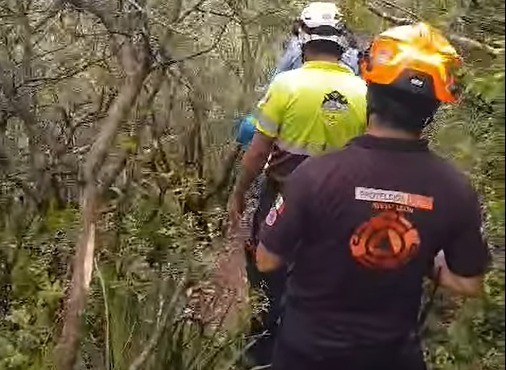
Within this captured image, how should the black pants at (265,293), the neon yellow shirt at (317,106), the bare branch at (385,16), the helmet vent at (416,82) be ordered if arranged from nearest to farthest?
the helmet vent at (416,82), the neon yellow shirt at (317,106), the black pants at (265,293), the bare branch at (385,16)

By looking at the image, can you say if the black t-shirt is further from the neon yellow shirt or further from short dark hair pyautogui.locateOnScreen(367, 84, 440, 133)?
the neon yellow shirt

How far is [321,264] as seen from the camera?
2.69 m

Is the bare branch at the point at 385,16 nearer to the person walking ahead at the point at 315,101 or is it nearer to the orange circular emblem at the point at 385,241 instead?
the person walking ahead at the point at 315,101

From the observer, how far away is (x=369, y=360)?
2.76 m

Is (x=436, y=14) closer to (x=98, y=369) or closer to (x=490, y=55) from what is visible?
(x=490, y=55)

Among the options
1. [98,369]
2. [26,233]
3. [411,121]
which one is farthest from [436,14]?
[26,233]

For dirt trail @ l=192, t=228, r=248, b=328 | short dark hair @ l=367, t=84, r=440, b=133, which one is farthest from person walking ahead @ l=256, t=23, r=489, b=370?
dirt trail @ l=192, t=228, r=248, b=328

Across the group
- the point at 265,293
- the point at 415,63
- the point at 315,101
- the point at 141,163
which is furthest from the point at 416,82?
the point at 141,163

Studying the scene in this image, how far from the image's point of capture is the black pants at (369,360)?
2.75 metres

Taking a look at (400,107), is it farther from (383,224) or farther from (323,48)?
(323,48)

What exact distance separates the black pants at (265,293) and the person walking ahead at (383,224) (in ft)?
4.21

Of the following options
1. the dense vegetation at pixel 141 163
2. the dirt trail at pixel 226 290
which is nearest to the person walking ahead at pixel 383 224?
the dense vegetation at pixel 141 163

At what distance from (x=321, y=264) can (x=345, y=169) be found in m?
0.30

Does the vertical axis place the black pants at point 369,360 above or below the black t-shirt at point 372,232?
below
